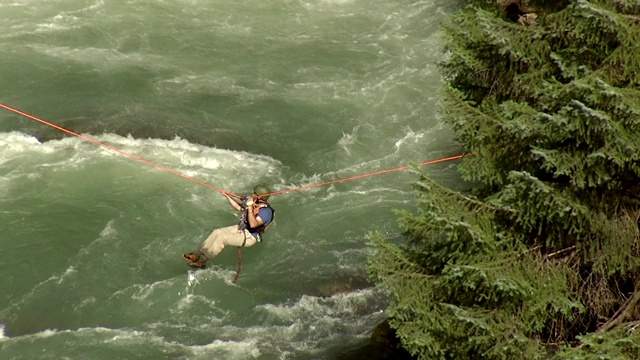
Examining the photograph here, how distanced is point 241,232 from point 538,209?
6036 mm

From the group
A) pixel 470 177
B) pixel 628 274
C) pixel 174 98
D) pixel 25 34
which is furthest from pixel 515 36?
pixel 25 34

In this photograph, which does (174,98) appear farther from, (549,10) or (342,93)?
(549,10)

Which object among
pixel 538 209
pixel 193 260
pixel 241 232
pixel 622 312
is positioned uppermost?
pixel 538 209

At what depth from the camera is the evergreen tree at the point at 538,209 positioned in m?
8.56

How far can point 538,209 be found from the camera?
9.05 meters

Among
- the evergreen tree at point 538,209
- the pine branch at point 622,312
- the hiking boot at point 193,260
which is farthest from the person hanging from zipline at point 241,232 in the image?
the pine branch at point 622,312

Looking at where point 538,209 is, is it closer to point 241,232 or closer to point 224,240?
point 241,232

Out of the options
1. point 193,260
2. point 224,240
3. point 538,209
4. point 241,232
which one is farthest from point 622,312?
point 193,260

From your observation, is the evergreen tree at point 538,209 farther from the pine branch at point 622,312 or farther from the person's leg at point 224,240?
the person's leg at point 224,240

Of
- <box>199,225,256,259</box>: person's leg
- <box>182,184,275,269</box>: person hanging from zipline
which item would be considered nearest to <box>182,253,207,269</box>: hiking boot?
<box>182,184,275,269</box>: person hanging from zipline

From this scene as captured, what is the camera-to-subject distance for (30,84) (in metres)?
17.8

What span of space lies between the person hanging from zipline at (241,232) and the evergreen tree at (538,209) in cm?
366

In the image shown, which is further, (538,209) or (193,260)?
(193,260)

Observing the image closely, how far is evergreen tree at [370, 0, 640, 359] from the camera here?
856cm
